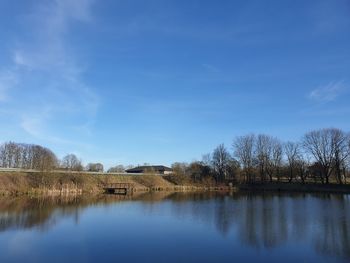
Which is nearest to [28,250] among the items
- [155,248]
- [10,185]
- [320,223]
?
[155,248]

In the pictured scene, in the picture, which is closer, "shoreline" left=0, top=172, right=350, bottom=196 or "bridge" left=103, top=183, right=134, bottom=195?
"shoreline" left=0, top=172, right=350, bottom=196

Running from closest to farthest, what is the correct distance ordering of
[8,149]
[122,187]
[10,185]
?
1. [10,185]
2. [122,187]
3. [8,149]

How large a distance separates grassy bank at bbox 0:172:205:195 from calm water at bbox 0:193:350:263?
19288mm

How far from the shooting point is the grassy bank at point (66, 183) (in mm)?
45812

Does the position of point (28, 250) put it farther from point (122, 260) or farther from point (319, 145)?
point (319, 145)

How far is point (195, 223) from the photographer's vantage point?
22984mm

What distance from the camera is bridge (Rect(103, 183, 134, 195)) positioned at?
56.1 metres

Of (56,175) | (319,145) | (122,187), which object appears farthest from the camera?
(319,145)

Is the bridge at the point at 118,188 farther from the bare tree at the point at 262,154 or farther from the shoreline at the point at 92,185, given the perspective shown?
the bare tree at the point at 262,154

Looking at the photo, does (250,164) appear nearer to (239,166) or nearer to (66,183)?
(239,166)

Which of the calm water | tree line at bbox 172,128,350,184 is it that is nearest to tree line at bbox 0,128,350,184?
tree line at bbox 172,128,350,184

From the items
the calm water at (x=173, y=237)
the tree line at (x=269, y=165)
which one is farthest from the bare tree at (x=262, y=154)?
the calm water at (x=173, y=237)

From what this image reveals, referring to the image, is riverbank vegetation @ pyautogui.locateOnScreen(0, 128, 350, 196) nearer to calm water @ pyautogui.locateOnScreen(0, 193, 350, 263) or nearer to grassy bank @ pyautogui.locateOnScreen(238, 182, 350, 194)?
grassy bank @ pyautogui.locateOnScreen(238, 182, 350, 194)

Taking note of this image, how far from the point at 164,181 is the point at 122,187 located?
A: 14234 mm
